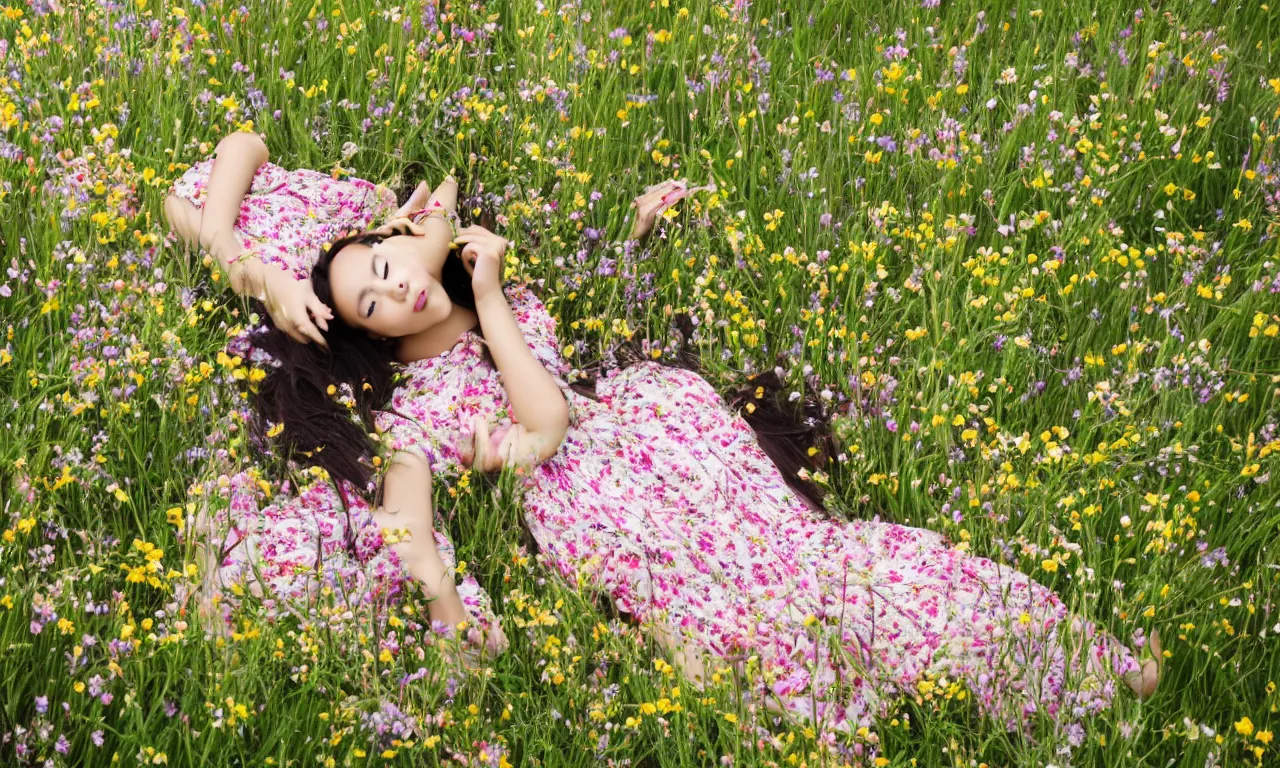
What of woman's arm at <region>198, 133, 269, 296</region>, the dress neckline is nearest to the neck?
the dress neckline

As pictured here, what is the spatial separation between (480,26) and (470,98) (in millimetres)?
515

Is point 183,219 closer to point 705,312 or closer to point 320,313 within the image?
point 320,313

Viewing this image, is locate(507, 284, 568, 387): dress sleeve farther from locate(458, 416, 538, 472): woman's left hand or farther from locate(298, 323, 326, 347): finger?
locate(298, 323, 326, 347): finger

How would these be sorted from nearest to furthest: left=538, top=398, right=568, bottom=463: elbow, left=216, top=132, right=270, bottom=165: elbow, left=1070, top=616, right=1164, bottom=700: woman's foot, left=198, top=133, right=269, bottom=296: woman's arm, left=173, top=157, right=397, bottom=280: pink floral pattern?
left=1070, top=616, right=1164, bottom=700: woman's foot < left=538, top=398, right=568, bottom=463: elbow < left=198, top=133, right=269, bottom=296: woman's arm < left=173, top=157, right=397, bottom=280: pink floral pattern < left=216, top=132, right=270, bottom=165: elbow

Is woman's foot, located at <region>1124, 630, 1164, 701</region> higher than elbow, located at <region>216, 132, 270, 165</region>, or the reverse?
elbow, located at <region>216, 132, 270, 165</region>

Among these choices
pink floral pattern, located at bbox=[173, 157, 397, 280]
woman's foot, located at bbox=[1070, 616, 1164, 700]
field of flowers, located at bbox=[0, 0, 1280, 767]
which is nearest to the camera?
field of flowers, located at bbox=[0, 0, 1280, 767]

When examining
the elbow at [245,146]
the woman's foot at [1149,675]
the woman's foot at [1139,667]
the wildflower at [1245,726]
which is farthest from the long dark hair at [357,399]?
the wildflower at [1245,726]

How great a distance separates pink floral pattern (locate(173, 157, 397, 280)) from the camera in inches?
171

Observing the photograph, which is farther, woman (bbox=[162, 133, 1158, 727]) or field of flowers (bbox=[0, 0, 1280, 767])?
woman (bbox=[162, 133, 1158, 727])

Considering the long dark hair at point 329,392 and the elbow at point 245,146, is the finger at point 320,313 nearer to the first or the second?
the long dark hair at point 329,392

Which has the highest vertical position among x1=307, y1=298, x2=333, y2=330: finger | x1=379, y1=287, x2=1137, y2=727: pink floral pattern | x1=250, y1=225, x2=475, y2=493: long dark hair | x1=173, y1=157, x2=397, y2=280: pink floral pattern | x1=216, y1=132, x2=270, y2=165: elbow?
x1=216, y1=132, x2=270, y2=165: elbow

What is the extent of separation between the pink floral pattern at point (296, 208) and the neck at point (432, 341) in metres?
0.41

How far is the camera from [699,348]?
4.44 meters

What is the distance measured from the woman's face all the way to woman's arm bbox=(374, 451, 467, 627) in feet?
Result: 1.61
